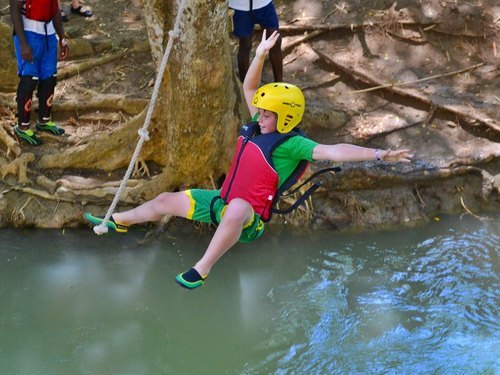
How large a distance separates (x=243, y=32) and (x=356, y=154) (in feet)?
8.50

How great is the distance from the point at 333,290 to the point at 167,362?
4.53 feet

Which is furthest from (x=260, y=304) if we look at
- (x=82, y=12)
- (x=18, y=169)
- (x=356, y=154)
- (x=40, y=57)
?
(x=82, y=12)

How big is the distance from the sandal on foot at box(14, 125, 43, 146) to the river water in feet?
2.53

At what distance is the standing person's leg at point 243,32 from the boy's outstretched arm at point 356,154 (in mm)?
2365

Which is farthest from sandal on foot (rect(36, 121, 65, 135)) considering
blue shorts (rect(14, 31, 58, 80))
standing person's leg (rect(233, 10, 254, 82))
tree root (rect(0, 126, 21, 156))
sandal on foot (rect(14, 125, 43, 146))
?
standing person's leg (rect(233, 10, 254, 82))

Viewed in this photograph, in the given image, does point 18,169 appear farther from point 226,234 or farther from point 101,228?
point 226,234

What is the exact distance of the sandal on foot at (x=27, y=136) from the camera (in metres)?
6.64

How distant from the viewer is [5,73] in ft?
23.9

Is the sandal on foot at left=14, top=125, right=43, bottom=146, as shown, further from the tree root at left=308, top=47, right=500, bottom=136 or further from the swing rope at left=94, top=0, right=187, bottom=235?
the tree root at left=308, top=47, right=500, bottom=136

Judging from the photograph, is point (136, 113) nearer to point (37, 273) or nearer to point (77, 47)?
point (77, 47)

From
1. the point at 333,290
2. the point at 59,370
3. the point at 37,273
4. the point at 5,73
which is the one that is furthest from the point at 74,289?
the point at 5,73

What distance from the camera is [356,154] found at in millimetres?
3908

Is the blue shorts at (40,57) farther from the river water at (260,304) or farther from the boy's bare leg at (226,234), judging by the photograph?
the boy's bare leg at (226,234)

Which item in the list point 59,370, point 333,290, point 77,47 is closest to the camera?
point 59,370
